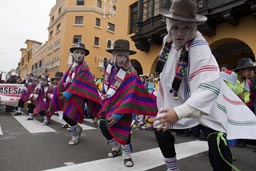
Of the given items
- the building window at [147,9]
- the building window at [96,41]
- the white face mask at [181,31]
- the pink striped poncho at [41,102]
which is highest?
the building window at [96,41]

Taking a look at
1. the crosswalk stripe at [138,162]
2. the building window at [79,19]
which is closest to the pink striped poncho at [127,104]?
the crosswalk stripe at [138,162]

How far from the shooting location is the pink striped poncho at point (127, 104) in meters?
3.30

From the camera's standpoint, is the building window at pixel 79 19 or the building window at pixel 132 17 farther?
the building window at pixel 79 19

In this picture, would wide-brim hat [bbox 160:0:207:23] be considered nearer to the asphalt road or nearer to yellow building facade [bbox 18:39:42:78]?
the asphalt road

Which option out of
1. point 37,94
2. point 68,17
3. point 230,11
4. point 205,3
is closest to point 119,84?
point 37,94

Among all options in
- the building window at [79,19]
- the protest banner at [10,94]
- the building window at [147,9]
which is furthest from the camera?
the building window at [79,19]

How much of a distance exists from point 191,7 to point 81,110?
Answer: 3149 millimetres

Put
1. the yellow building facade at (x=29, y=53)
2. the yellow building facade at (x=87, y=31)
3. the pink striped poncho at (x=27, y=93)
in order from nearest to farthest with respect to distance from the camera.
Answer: the pink striped poncho at (x=27, y=93) < the yellow building facade at (x=87, y=31) < the yellow building facade at (x=29, y=53)

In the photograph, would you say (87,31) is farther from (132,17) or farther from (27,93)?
(27,93)

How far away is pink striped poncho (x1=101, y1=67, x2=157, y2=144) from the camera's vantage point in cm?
330

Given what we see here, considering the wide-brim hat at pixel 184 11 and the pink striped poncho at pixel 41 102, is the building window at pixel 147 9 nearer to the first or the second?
the pink striped poncho at pixel 41 102

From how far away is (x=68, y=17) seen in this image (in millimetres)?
31812

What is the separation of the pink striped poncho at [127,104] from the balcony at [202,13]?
6628 mm

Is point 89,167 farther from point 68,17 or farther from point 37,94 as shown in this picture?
point 68,17
